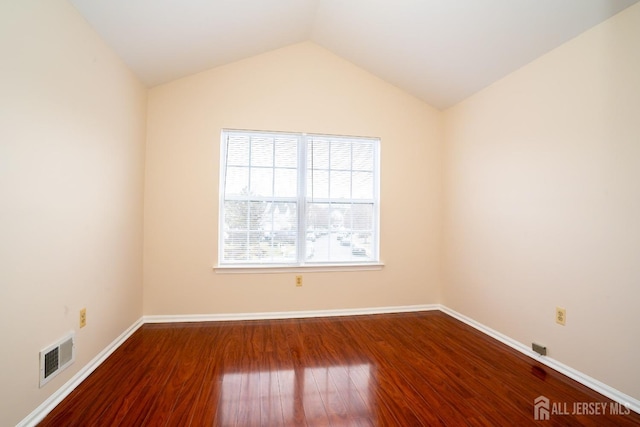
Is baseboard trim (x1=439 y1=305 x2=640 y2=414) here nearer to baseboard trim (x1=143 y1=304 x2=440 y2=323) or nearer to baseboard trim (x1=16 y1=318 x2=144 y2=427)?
baseboard trim (x1=143 y1=304 x2=440 y2=323)

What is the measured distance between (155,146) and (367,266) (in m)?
2.66

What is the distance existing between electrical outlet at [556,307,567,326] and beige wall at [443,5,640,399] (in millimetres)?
29

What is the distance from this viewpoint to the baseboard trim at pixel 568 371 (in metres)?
1.63

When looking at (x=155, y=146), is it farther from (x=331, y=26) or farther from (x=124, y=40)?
(x=331, y=26)

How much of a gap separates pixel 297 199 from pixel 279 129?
0.81 meters

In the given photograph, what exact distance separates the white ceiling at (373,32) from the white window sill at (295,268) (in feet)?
6.78

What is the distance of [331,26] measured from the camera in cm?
275

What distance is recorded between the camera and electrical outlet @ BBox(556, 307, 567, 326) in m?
1.99

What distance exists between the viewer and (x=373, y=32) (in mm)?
2604

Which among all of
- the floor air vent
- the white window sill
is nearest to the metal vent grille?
the floor air vent

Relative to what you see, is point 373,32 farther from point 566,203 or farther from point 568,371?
point 568,371

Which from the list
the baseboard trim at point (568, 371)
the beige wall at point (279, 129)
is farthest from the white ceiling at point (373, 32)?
the baseboard trim at point (568, 371)

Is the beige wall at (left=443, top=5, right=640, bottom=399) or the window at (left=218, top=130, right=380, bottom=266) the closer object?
the beige wall at (left=443, top=5, right=640, bottom=399)

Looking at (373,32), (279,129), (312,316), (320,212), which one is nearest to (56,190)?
(279,129)
